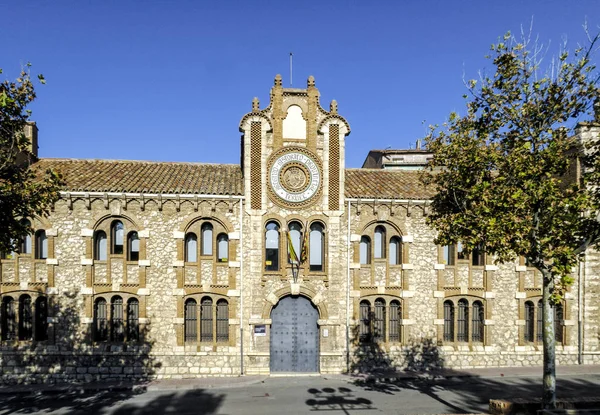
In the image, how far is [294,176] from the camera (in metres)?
23.2

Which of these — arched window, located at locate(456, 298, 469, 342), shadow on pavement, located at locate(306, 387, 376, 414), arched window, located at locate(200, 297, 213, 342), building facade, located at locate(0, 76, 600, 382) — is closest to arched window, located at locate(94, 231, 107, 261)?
building facade, located at locate(0, 76, 600, 382)

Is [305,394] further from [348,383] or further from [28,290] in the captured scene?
[28,290]

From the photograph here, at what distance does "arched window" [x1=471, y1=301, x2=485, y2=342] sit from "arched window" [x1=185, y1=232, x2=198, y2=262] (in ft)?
53.4

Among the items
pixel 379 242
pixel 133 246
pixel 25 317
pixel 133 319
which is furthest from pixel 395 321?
pixel 25 317

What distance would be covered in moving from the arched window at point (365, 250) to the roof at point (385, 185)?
2.48 metres

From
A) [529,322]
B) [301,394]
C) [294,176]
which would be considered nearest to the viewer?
[301,394]

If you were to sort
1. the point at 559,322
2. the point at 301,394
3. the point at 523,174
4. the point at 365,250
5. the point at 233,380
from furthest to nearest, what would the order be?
the point at 559,322
the point at 365,250
the point at 233,380
the point at 301,394
the point at 523,174

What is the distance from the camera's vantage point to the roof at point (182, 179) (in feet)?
74.0

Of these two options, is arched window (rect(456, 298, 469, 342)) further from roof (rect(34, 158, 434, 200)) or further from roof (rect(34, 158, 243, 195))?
roof (rect(34, 158, 243, 195))

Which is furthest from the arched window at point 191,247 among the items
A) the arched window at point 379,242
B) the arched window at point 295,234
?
the arched window at point 379,242

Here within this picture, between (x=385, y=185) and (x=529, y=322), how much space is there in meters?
11.7

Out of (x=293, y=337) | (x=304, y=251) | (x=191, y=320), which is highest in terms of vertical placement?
(x=304, y=251)

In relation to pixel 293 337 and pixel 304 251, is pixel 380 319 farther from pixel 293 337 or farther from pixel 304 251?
pixel 304 251

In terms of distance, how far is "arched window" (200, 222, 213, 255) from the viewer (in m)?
22.9
